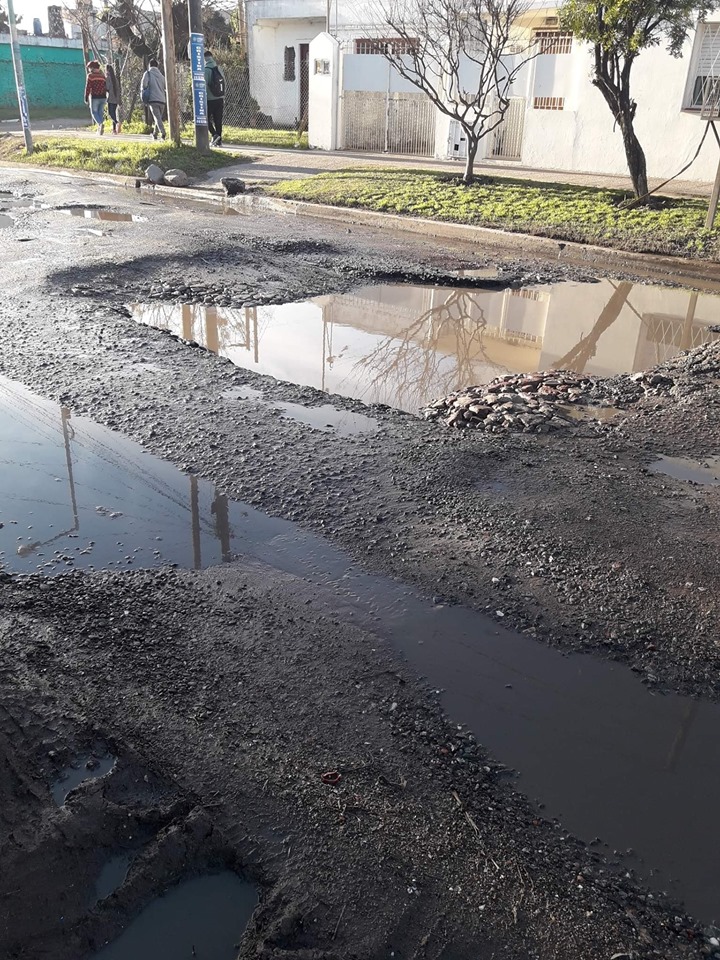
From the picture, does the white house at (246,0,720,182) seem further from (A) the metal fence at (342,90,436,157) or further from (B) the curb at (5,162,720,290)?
(B) the curb at (5,162,720,290)

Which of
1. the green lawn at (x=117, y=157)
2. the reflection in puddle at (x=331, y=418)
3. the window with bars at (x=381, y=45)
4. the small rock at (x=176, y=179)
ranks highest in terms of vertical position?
the window with bars at (x=381, y=45)

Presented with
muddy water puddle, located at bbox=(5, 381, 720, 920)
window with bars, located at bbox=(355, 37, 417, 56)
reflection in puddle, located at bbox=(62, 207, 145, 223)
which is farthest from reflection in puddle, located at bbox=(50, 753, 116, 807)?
window with bars, located at bbox=(355, 37, 417, 56)

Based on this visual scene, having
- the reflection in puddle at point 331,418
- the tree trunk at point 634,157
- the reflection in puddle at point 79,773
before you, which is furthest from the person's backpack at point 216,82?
the reflection in puddle at point 79,773

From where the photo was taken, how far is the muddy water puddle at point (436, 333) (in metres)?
6.75

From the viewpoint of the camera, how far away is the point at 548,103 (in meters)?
18.3

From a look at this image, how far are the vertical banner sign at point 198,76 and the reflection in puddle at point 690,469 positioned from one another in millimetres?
17467

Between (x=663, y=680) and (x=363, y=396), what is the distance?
Answer: 3.53 meters

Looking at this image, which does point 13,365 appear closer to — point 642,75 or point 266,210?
point 266,210

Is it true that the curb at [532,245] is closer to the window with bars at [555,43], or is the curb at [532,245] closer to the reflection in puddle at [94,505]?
the window with bars at [555,43]

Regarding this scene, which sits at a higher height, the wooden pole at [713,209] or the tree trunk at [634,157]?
the tree trunk at [634,157]

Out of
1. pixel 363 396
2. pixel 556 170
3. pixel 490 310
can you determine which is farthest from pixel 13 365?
pixel 556 170

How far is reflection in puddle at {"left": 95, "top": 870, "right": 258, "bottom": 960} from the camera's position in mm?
2195

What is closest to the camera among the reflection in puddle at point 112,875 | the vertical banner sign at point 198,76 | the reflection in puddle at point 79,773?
the reflection in puddle at point 112,875

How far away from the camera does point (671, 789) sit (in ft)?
9.14
